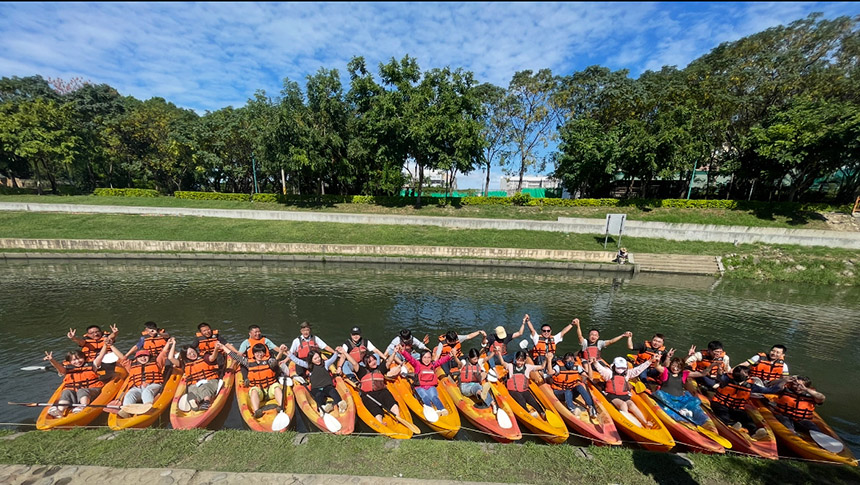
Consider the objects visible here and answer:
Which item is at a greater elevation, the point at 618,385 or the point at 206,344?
the point at 206,344

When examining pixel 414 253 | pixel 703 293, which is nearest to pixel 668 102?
pixel 703 293

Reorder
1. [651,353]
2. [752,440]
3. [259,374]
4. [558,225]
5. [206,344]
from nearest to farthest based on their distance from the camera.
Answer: [752,440]
[259,374]
[651,353]
[206,344]
[558,225]

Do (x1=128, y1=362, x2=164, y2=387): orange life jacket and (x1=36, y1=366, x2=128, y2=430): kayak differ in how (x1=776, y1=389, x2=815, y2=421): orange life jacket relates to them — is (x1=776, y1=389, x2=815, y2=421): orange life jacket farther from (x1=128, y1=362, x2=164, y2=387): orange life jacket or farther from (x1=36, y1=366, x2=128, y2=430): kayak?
(x1=36, y1=366, x2=128, y2=430): kayak

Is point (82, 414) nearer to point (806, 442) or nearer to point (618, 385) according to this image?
point (618, 385)

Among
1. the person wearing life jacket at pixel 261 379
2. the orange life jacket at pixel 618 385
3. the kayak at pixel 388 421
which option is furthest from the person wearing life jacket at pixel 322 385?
the orange life jacket at pixel 618 385

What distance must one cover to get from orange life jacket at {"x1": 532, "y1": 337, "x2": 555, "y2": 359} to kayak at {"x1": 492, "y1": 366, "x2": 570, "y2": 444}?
5.25 ft

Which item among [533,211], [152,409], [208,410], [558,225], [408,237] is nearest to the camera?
[152,409]

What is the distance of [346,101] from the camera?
36.1 meters

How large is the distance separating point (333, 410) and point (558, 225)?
27.3 m

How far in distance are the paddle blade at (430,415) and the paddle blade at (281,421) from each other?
3058 millimetres

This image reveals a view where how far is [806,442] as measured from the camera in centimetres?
694

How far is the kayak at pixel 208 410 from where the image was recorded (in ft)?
24.0

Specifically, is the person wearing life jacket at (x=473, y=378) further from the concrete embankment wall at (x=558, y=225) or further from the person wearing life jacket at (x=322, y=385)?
the concrete embankment wall at (x=558, y=225)

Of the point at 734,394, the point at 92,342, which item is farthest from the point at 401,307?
the point at 734,394
